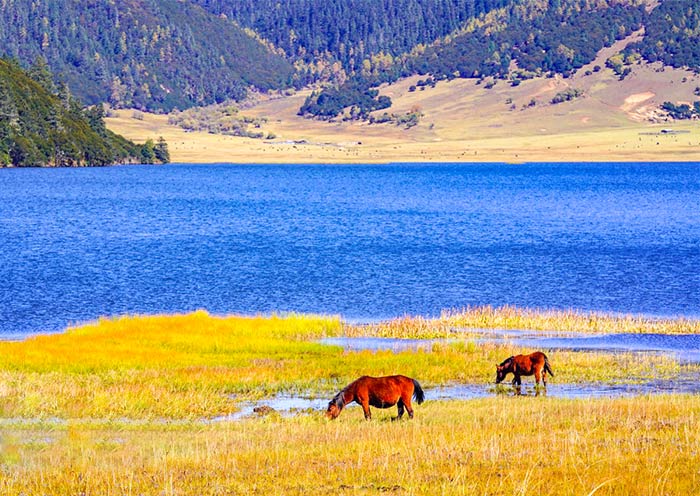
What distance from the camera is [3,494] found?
14758 mm

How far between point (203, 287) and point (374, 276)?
9.80m

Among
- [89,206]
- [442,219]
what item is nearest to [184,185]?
[89,206]

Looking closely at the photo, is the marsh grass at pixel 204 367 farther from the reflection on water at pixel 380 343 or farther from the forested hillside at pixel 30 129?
the forested hillside at pixel 30 129

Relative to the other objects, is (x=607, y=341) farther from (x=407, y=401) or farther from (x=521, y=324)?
(x=407, y=401)

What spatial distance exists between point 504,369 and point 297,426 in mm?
8030

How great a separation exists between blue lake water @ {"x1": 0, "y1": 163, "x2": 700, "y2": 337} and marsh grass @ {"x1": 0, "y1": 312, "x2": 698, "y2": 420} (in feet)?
23.9

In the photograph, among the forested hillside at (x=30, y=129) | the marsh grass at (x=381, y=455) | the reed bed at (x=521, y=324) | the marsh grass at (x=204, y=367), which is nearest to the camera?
the marsh grass at (x=381, y=455)

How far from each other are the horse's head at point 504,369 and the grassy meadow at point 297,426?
90 centimetres

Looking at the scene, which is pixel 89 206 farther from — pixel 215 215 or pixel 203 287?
pixel 203 287

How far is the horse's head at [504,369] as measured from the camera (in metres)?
27.1

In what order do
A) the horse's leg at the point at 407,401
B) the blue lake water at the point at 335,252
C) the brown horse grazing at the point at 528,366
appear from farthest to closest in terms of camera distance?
1. the blue lake water at the point at 335,252
2. the brown horse grazing at the point at 528,366
3. the horse's leg at the point at 407,401

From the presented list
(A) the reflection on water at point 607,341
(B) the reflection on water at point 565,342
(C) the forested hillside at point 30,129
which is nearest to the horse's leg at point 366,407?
(B) the reflection on water at point 565,342

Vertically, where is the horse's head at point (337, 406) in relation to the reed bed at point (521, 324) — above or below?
above

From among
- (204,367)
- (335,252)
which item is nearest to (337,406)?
(204,367)
